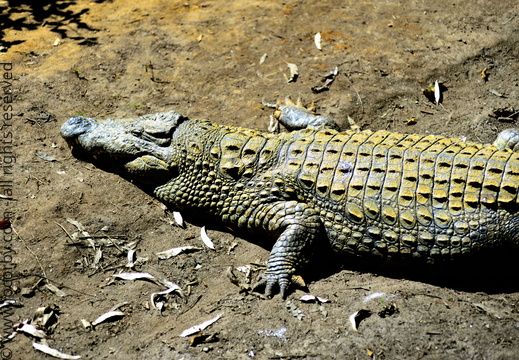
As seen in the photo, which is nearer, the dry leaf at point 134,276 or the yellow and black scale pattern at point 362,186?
the yellow and black scale pattern at point 362,186

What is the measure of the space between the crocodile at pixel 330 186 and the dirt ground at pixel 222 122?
0.29m

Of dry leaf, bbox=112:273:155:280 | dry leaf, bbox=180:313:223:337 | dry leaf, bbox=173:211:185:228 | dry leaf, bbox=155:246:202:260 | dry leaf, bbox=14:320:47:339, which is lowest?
dry leaf, bbox=14:320:47:339

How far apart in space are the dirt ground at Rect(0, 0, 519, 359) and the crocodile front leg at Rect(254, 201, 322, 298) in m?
0.19

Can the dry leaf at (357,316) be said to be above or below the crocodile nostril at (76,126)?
below

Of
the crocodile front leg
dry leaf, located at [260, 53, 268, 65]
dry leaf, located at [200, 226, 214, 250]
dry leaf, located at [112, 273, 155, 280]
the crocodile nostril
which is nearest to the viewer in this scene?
the crocodile front leg

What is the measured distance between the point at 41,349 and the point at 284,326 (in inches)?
78.3

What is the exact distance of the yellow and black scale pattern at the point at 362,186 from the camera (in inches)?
177

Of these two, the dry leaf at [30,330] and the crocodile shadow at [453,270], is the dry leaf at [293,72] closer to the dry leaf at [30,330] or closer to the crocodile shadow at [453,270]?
the crocodile shadow at [453,270]

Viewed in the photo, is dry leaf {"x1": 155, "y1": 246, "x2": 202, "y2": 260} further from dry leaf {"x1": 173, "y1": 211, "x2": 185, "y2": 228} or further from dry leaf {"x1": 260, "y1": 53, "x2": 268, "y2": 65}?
dry leaf {"x1": 260, "y1": 53, "x2": 268, "y2": 65}

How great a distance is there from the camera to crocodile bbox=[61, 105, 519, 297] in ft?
14.8

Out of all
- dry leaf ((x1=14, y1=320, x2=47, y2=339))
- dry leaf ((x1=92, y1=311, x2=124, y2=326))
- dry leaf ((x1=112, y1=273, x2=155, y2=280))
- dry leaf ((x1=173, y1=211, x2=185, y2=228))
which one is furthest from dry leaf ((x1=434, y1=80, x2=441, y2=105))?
dry leaf ((x1=14, y1=320, x2=47, y2=339))

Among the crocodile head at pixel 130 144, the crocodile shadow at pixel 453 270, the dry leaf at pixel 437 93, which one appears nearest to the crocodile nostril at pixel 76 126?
the crocodile head at pixel 130 144

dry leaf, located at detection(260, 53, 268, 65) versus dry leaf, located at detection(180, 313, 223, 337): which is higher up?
dry leaf, located at detection(260, 53, 268, 65)

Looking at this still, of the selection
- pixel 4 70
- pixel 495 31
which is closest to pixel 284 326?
pixel 4 70
